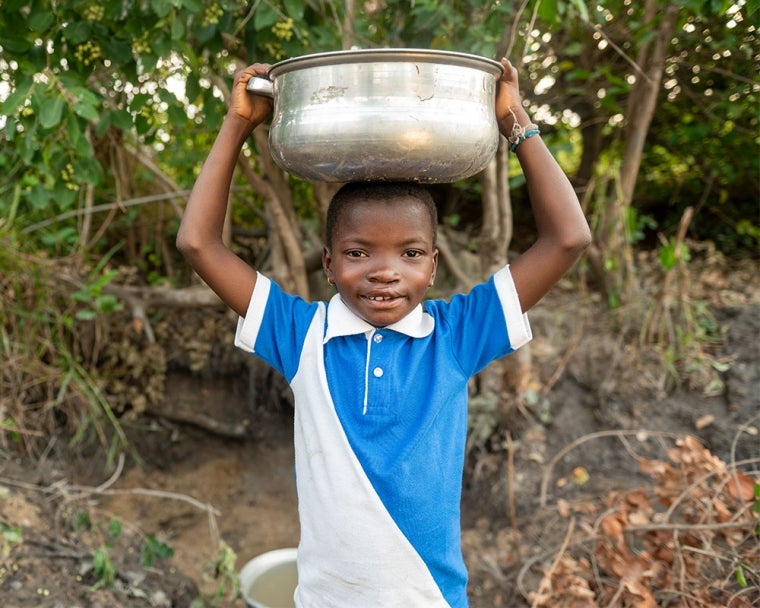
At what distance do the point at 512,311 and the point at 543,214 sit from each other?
0.22 meters

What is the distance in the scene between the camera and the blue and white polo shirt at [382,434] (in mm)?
1508

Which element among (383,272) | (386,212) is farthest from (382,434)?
(386,212)

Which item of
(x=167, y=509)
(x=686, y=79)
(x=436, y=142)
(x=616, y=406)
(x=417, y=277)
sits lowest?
(x=167, y=509)

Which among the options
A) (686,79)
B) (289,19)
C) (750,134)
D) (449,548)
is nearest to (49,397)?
(289,19)

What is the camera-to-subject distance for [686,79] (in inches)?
157

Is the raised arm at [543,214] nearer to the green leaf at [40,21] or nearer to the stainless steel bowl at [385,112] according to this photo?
the stainless steel bowl at [385,112]

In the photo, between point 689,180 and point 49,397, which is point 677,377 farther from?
point 49,397

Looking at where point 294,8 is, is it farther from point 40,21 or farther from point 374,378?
point 374,378

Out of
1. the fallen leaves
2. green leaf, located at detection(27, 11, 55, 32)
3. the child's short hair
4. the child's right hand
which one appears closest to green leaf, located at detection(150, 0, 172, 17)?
green leaf, located at detection(27, 11, 55, 32)

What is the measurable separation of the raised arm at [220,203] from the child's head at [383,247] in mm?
252

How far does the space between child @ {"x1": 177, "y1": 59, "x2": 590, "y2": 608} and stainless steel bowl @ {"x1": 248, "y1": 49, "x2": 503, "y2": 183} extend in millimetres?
158

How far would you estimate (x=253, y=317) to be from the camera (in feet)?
5.29

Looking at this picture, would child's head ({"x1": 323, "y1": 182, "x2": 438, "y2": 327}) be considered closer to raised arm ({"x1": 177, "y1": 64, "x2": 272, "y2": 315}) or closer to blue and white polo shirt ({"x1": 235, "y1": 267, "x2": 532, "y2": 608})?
blue and white polo shirt ({"x1": 235, "y1": 267, "x2": 532, "y2": 608})

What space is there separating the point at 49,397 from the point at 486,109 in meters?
2.85
